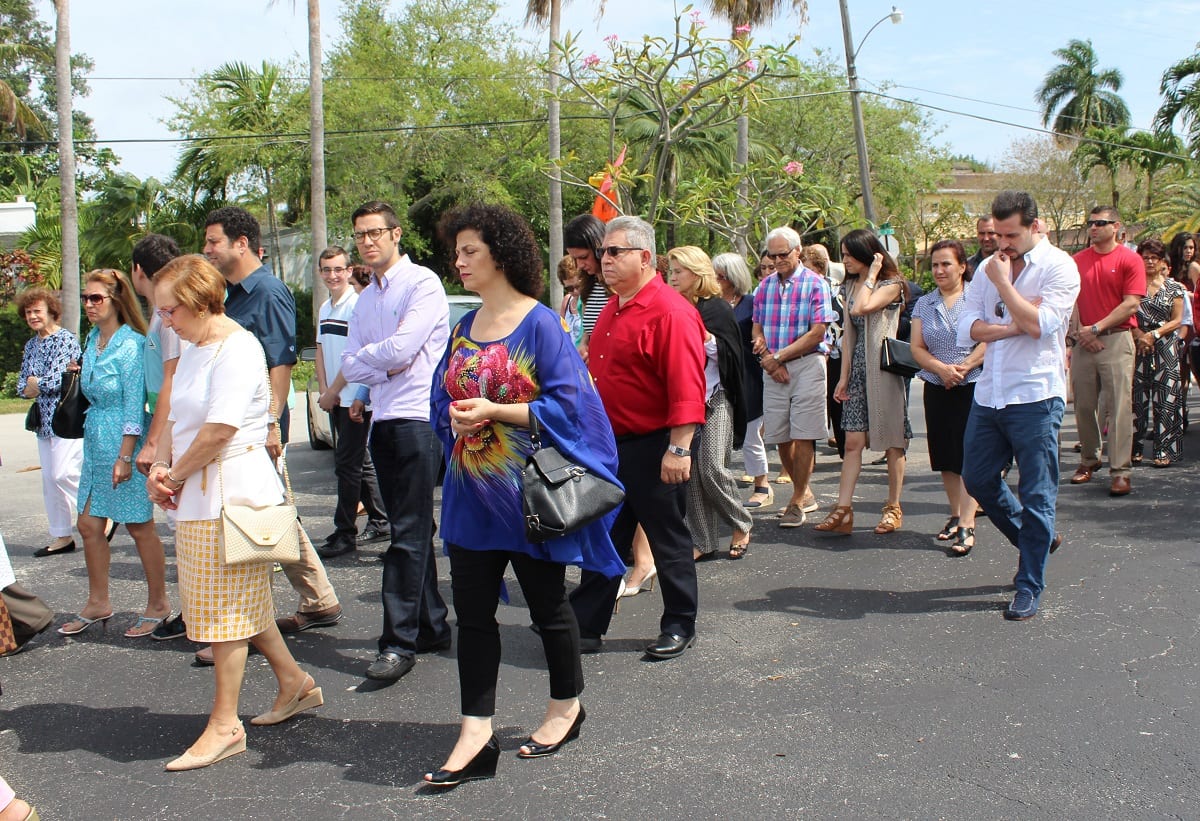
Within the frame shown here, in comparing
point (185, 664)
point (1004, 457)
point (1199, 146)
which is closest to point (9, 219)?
point (185, 664)

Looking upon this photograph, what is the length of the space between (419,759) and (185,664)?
166cm

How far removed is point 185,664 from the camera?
492 centimetres

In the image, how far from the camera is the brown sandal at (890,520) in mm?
7004

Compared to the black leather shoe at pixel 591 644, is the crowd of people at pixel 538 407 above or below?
above

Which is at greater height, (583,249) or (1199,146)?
(1199,146)

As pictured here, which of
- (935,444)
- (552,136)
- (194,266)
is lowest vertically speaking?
(935,444)

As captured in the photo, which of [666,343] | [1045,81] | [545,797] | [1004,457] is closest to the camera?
[545,797]

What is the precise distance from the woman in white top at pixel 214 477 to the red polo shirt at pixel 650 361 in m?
1.55

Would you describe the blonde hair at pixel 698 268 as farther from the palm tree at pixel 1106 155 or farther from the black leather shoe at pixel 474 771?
the palm tree at pixel 1106 155

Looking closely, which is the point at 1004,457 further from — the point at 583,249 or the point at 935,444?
the point at 583,249

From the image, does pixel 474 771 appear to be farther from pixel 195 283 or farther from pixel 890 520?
pixel 890 520

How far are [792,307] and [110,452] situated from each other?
14.2 feet

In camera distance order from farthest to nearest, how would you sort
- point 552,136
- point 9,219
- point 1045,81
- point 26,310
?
point 1045,81
point 552,136
point 9,219
point 26,310

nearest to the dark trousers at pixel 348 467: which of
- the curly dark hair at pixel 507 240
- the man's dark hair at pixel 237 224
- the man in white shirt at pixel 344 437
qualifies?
the man in white shirt at pixel 344 437
